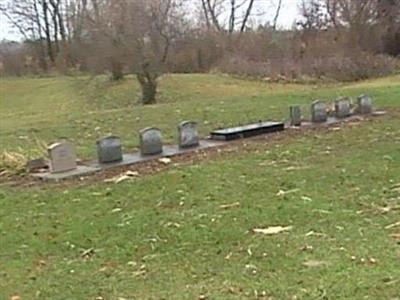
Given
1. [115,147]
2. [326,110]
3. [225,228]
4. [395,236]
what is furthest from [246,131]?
[395,236]

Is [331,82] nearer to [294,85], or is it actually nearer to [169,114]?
[294,85]

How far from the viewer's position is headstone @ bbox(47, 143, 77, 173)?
812cm

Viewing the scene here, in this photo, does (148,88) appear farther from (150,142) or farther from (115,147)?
(115,147)

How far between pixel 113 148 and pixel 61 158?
686 millimetres

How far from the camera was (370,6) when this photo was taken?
3020 centimetres

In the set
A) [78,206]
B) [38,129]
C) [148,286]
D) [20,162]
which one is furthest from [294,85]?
[148,286]

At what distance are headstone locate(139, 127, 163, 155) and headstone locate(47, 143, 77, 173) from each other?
3.30 ft

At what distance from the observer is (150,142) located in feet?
29.7

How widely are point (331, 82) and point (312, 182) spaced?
65.9 ft

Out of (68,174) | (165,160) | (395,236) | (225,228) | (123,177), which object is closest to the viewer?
(395,236)

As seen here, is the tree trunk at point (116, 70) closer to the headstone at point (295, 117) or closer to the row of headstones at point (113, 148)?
the headstone at point (295, 117)

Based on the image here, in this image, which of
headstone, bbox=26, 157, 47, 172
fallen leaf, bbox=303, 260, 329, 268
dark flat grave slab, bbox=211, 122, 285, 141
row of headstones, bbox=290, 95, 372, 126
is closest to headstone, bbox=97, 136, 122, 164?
headstone, bbox=26, 157, 47, 172

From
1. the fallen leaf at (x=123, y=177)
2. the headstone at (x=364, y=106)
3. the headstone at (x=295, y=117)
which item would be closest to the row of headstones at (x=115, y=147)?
the fallen leaf at (x=123, y=177)

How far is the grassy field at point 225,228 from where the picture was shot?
418cm
